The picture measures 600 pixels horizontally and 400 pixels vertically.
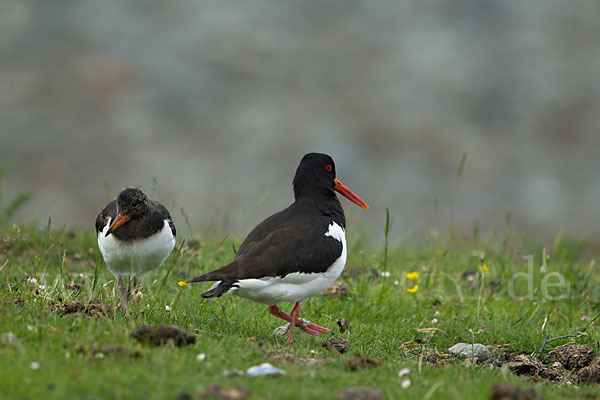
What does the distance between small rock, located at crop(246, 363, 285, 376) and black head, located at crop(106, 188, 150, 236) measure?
258 cm

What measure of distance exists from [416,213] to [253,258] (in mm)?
11307

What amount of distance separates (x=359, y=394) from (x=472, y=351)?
107 inches

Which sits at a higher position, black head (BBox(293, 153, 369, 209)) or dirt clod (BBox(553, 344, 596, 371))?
black head (BBox(293, 153, 369, 209))

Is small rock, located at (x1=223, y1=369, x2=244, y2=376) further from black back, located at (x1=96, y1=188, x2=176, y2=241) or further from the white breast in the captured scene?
black back, located at (x1=96, y1=188, x2=176, y2=241)

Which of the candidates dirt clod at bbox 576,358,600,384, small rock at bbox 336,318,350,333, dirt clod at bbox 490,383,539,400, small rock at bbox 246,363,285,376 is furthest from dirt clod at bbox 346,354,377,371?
dirt clod at bbox 576,358,600,384

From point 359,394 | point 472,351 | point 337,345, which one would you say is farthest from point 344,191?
point 359,394

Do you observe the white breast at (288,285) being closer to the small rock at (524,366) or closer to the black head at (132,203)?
the black head at (132,203)

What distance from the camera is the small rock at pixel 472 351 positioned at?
7094 millimetres

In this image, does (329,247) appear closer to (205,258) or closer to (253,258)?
(253,258)

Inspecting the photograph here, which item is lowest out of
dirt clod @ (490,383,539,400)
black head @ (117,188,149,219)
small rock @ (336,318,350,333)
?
small rock @ (336,318,350,333)

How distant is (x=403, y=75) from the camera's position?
75.0 ft

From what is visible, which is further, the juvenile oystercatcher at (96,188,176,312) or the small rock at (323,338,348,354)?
the juvenile oystercatcher at (96,188,176,312)

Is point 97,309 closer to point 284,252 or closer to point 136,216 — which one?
point 136,216

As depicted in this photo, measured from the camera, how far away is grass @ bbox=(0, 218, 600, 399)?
4.86 meters
